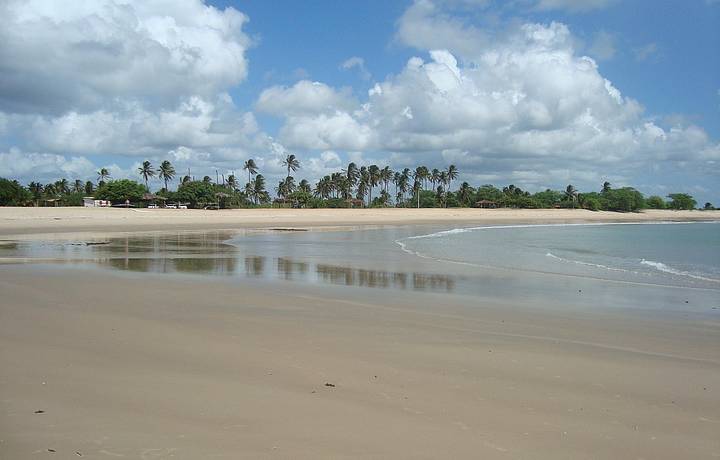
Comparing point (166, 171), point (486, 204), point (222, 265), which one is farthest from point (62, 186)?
point (222, 265)

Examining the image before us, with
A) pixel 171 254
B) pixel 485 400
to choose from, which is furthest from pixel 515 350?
pixel 171 254

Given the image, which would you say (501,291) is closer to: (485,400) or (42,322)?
(485,400)

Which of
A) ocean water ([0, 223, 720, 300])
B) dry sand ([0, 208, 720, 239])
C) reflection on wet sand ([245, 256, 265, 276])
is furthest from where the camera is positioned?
dry sand ([0, 208, 720, 239])

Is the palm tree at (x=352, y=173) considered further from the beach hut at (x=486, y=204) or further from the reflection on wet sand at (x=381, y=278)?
the reflection on wet sand at (x=381, y=278)

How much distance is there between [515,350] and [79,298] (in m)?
8.27

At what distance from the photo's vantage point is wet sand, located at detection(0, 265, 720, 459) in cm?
406

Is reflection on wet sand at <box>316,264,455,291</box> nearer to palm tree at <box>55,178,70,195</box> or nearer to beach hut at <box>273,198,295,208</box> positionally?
beach hut at <box>273,198,295,208</box>

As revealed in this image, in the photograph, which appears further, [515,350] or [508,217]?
[508,217]

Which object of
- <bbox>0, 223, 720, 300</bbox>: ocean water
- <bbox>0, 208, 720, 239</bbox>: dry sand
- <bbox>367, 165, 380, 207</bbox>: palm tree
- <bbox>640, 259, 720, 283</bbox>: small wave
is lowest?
<bbox>640, 259, 720, 283</bbox>: small wave

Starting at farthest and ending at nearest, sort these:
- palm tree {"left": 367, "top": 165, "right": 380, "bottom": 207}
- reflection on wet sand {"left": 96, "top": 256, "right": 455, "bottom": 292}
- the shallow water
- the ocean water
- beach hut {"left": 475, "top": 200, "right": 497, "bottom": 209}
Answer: palm tree {"left": 367, "top": 165, "right": 380, "bottom": 207} → beach hut {"left": 475, "top": 200, "right": 497, "bottom": 209} → reflection on wet sand {"left": 96, "top": 256, "right": 455, "bottom": 292} → the ocean water → the shallow water

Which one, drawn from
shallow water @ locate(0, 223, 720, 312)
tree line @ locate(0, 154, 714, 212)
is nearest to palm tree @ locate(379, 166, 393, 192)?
tree line @ locate(0, 154, 714, 212)

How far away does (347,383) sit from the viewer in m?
5.45

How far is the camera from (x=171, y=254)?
21641 millimetres

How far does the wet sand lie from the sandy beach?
2 cm
